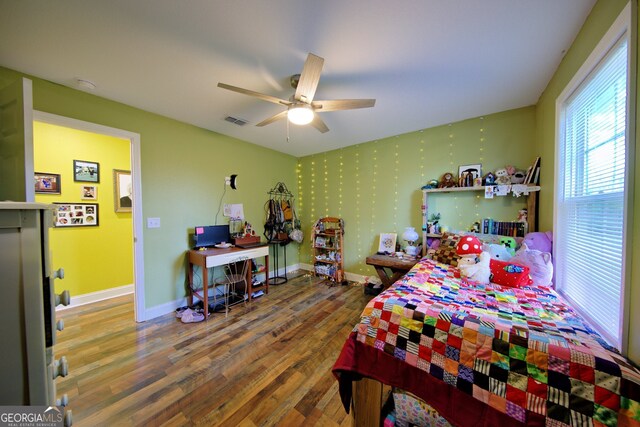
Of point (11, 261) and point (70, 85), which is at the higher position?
point (70, 85)

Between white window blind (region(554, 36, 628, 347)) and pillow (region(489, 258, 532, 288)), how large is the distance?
254 millimetres

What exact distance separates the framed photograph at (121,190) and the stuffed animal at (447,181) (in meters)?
4.71

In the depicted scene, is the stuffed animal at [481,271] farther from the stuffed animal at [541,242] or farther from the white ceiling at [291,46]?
the white ceiling at [291,46]

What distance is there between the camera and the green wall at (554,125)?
0.90 meters

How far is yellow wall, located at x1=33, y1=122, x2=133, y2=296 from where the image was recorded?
2.73 metres

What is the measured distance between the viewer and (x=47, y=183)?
2.70 meters

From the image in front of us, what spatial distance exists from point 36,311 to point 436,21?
2.33 m

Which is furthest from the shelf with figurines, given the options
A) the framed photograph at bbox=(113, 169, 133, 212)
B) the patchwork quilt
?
the framed photograph at bbox=(113, 169, 133, 212)

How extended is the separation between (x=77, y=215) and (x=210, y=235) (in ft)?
5.99

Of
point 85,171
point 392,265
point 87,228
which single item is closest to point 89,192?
point 85,171

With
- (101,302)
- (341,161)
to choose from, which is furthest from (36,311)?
(341,161)

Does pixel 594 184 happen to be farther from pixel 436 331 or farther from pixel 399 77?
pixel 399 77

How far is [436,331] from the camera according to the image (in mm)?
1073

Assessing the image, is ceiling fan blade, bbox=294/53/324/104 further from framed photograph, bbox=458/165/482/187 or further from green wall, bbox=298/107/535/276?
framed photograph, bbox=458/165/482/187
